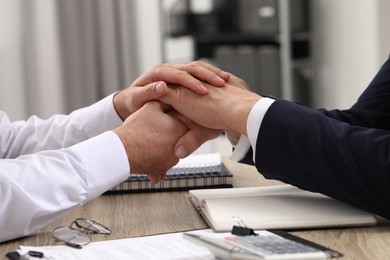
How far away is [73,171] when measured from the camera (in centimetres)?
113

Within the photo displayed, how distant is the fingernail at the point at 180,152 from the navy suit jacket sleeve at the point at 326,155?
0.94ft

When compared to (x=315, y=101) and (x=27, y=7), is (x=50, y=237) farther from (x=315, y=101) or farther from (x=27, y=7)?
(x=315, y=101)

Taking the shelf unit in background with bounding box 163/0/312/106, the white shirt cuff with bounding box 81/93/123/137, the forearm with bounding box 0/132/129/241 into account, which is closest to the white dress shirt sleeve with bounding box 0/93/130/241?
the forearm with bounding box 0/132/129/241

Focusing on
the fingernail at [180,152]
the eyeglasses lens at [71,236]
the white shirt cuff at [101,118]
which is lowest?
the eyeglasses lens at [71,236]

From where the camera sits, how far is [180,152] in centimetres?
142

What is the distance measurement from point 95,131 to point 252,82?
182 cm

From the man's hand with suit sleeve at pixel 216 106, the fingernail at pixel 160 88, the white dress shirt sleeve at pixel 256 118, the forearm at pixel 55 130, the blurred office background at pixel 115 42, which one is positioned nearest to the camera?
the white dress shirt sleeve at pixel 256 118

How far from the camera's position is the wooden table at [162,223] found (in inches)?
37.4

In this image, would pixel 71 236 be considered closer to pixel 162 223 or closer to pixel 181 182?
pixel 162 223

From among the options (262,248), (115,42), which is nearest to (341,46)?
(115,42)

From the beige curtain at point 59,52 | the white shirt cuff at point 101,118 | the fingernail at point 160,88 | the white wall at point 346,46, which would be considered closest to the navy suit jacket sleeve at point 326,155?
the fingernail at point 160,88

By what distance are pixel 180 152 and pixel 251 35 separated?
2182 mm

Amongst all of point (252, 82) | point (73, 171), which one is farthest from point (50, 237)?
point (252, 82)

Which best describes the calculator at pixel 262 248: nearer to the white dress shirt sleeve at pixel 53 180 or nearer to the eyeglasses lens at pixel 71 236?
the eyeglasses lens at pixel 71 236
